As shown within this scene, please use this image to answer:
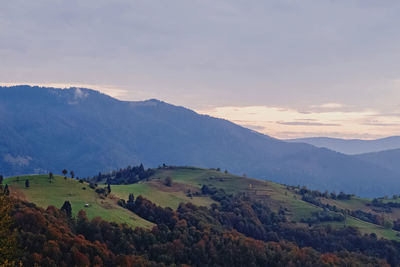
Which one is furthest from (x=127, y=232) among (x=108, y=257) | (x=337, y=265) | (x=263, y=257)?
(x=337, y=265)

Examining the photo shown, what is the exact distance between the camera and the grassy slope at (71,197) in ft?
461

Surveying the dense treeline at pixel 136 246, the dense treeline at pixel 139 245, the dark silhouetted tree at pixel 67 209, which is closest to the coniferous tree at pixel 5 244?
the dense treeline at pixel 139 245

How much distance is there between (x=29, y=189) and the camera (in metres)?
152

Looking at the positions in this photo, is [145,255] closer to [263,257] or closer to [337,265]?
[263,257]

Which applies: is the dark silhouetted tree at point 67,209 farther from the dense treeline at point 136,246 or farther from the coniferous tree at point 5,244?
the coniferous tree at point 5,244

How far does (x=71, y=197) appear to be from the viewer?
154 meters

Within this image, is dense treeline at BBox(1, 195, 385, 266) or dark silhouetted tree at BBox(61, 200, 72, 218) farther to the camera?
dark silhouetted tree at BBox(61, 200, 72, 218)

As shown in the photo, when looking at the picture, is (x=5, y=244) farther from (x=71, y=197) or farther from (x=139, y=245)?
(x=71, y=197)

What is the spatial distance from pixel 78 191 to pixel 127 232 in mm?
48074

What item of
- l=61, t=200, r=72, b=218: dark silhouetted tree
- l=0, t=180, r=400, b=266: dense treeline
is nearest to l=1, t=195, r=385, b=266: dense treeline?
l=0, t=180, r=400, b=266: dense treeline

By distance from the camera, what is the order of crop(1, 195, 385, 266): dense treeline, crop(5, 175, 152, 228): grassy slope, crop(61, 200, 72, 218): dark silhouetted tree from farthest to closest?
1. crop(5, 175, 152, 228): grassy slope
2. crop(61, 200, 72, 218): dark silhouetted tree
3. crop(1, 195, 385, 266): dense treeline

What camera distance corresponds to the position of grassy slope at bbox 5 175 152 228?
461 ft

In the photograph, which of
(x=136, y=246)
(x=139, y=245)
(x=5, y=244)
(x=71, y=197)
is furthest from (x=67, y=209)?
(x=5, y=244)

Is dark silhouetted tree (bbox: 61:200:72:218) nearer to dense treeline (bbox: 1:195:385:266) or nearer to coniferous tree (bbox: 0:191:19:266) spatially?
dense treeline (bbox: 1:195:385:266)
